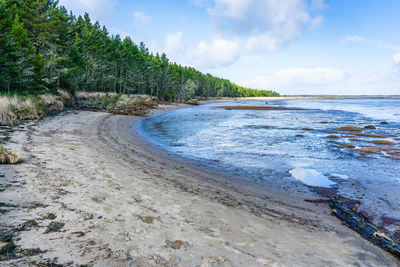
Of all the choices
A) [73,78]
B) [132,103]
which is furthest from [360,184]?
[73,78]

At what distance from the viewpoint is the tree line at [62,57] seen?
57.1ft

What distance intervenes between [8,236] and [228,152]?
10.00 metres

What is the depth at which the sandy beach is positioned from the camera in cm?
270

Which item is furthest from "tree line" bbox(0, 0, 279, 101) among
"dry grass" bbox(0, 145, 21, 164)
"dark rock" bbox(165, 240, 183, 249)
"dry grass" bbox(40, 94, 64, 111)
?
"dark rock" bbox(165, 240, 183, 249)

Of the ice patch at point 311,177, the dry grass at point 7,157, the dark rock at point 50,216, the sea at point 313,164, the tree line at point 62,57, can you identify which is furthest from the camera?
the tree line at point 62,57

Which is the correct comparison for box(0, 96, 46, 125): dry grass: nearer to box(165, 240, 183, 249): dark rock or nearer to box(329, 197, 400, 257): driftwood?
box(165, 240, 183, 249): dark rock

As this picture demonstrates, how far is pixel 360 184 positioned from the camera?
25.1 ft

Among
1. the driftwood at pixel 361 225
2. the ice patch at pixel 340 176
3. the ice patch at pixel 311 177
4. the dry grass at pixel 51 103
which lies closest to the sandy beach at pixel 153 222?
the driftwood at pixel 361 225

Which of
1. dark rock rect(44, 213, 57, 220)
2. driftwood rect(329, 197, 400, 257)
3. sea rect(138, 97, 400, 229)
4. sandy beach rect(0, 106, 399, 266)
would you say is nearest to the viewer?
sandy beach rect(0, 106, 399, 266)

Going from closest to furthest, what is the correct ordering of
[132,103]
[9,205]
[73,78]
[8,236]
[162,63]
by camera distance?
[8,236]
[9,205]
[132,103]
[73,78]
[162,63]

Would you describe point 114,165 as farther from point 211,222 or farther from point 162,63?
point 162,63

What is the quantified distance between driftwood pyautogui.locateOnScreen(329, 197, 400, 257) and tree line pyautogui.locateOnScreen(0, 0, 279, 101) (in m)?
22.3

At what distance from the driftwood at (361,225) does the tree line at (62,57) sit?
22324 millimetres

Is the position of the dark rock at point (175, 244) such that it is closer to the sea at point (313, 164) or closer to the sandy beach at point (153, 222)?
the sandy beach at point (153, 222)
